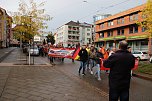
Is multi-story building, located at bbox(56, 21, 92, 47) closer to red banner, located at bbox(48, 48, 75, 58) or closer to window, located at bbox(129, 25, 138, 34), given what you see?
window, located at bbox(129, 25, 138, 34)

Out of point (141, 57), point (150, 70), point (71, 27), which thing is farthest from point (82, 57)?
point (71, 27)

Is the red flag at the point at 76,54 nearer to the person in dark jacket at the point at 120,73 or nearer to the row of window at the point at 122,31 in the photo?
the person in dark jacket at the point at 120,73

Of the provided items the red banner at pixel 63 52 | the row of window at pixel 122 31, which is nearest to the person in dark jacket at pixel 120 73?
the red banner at pixel 63 52

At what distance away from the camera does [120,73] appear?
492 centimetres

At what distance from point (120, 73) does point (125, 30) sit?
53282 millimetres

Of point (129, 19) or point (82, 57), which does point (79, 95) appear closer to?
point (82, 57)

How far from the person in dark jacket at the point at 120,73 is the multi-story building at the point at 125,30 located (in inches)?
1498

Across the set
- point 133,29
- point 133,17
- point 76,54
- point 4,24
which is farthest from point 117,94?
point 4,24

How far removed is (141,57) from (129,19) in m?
21.3

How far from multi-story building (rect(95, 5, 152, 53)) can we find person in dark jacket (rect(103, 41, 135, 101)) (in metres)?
38.1

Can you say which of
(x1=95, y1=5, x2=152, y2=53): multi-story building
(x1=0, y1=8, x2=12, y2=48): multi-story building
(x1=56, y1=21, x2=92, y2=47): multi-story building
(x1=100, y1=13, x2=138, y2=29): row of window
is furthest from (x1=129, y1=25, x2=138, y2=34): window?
(x1=56, y1=21, x2=92, y2=47): multi-story building

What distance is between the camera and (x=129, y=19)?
5459cm

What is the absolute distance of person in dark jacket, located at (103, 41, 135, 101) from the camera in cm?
490

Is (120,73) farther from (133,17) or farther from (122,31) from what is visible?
(122,31)
